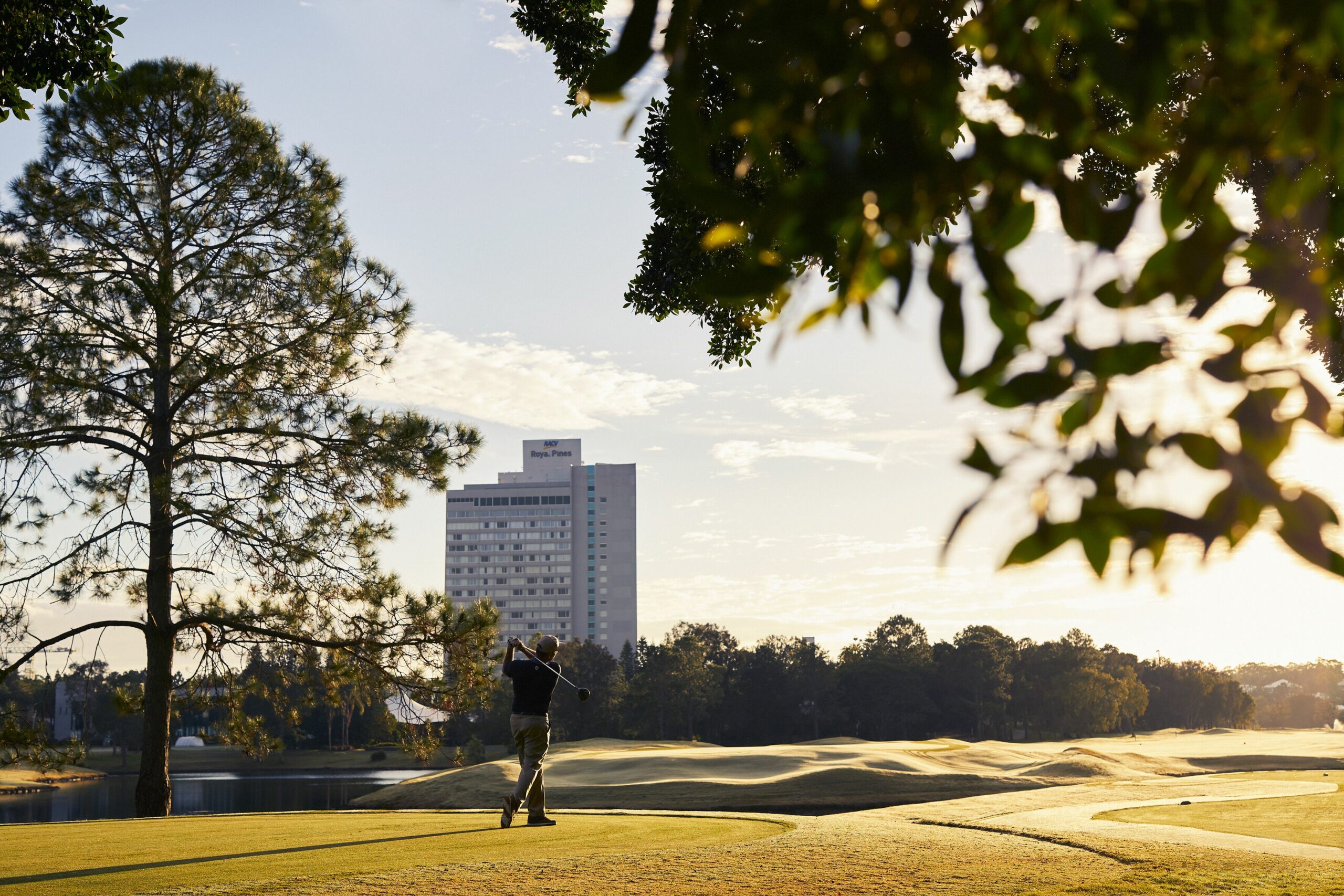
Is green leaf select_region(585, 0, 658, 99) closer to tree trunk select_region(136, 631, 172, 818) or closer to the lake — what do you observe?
tree trunk select_region(136, 631, 172, 818)

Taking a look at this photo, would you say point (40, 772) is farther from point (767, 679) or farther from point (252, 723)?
point (767, 679)

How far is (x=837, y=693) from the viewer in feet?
247

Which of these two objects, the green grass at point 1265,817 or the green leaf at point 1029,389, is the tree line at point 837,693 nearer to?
the green grass at point 1265,817

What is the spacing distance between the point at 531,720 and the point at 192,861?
11.7ft

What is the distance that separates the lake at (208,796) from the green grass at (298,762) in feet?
30.0

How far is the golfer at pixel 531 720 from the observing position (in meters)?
10.1

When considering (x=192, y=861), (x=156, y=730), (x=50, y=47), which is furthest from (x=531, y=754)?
(x=156, y=730)

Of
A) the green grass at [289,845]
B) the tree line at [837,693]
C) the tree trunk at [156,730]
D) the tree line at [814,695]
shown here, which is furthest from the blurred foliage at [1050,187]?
the tree line at [837,693]

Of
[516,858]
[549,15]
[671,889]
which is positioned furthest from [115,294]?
[671,889]

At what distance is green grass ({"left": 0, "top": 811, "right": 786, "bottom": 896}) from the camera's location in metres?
6.55

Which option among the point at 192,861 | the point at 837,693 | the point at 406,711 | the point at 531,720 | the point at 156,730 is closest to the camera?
the point at 192,861

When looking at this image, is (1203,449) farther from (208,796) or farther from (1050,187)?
(208,796)

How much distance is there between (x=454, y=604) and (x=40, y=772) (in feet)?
A: 21.5

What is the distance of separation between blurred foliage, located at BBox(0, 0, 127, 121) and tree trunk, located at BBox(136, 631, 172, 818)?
10.3 meters
